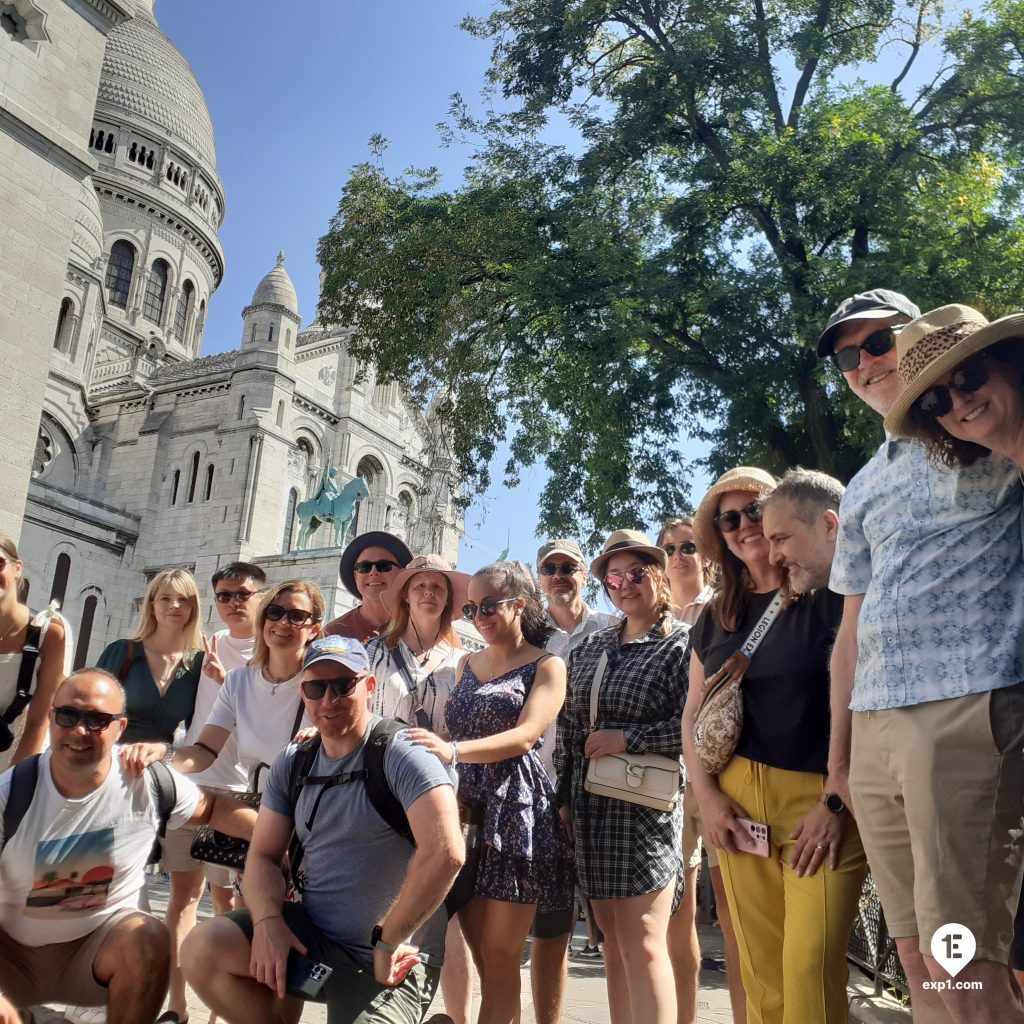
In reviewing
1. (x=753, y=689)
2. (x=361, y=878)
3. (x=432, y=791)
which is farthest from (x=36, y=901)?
(x=753, y=689)

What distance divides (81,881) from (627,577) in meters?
2.40

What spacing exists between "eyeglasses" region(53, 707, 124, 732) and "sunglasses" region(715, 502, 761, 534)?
7.60 feet

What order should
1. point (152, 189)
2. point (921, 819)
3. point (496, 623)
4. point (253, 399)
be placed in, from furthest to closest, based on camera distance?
1. point (152, 189)
2. point (253, 399)
3. point (496, 623)
4. point (921, 819)

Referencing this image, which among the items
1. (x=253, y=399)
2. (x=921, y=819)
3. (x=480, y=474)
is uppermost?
Answer: (x=253, y=399)

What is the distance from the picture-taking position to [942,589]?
7.50 feet

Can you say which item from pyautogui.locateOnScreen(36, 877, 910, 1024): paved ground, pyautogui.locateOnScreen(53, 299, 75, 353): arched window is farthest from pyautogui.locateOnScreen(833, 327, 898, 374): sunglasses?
pyautogui.locateOnScreen(53, 299, 75, 353): arched window

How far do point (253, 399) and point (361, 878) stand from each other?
98.6 feet

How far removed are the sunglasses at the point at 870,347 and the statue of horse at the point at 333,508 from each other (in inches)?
1069

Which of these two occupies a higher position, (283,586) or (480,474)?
(480,474)

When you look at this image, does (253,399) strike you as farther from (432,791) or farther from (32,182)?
(432,791)

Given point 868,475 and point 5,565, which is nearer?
point 868,475

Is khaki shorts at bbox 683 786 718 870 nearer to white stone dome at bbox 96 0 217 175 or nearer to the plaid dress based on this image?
the plaid dress

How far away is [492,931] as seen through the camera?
3.61 meters

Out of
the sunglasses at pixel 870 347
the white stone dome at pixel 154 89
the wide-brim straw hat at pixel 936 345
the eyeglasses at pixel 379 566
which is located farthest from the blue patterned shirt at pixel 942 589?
the white stone dome at pixel 154 89
